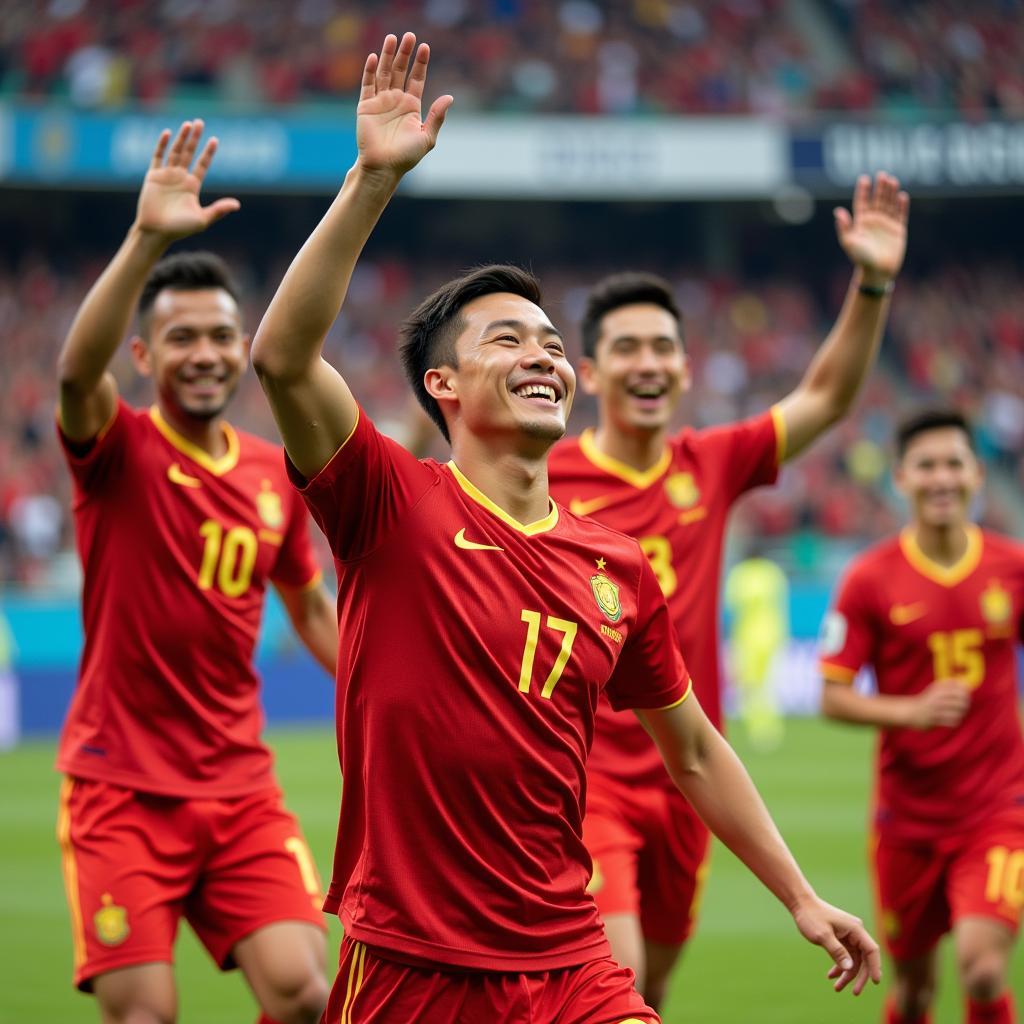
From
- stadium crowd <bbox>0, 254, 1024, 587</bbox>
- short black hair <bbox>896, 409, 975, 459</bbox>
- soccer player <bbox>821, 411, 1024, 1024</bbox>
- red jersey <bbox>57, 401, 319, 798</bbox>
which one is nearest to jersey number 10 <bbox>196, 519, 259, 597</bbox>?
red jersey <bbox>57, 401, 319, 798</bbox>

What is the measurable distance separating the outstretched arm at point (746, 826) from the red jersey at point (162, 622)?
1.74 m

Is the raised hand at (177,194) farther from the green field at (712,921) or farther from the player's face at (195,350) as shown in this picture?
the green field at (712,921)

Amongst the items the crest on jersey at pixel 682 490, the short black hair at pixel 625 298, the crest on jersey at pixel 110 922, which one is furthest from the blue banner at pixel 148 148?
the crest on jersey at pixel 110 922

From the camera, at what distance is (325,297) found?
3.34 m

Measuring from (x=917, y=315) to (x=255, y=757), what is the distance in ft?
91.5

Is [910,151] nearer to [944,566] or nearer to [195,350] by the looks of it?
[944,566]

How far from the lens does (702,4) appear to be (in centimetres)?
3328

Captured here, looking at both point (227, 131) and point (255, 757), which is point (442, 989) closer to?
point (255, 757)

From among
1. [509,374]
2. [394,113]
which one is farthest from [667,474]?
[394,113]

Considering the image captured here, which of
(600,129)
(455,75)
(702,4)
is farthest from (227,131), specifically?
(702,4)

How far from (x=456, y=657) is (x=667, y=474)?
2.61m

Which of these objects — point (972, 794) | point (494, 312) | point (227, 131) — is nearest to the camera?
point (494, 312)

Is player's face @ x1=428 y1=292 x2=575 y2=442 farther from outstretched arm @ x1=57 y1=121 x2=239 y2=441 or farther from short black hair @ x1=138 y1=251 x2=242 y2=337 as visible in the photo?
short black hair @ x1=138 y1=251 x2=242 y2=337

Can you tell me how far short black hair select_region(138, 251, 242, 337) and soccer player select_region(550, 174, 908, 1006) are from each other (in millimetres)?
1376
